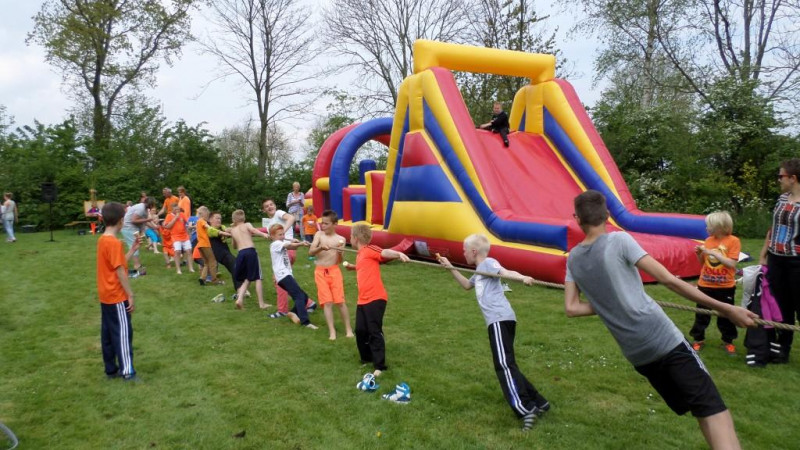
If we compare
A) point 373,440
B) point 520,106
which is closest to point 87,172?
point 520,106

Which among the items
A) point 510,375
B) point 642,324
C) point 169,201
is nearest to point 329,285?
point 510,375

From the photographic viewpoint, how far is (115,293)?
4.82 m

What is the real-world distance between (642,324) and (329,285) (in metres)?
4.00

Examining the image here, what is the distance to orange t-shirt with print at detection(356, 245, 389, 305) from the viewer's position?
5.20 m

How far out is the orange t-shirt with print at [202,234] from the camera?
9.37 meters

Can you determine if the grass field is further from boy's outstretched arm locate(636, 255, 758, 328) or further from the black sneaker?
boy's outstretched arm locate(636, 255, 758, 328)

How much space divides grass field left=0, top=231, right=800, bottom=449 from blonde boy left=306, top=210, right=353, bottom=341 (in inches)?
12.9

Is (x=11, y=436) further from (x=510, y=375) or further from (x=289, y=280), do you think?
(x=289, y=280)

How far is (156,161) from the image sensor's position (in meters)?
24.1

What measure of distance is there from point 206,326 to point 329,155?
9.11m

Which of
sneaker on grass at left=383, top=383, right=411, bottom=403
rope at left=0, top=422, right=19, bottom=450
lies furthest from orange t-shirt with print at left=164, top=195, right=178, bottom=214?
sneaker on grass at left=383, top=383, right=411, bottom=403

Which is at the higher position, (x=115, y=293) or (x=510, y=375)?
(x=115, y=293)

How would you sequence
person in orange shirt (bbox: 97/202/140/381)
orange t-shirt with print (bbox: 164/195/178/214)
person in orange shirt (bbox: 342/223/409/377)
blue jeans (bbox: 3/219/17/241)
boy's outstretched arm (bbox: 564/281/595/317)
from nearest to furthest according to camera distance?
boy's outstretched arm (bbox: 564/281/595/317) < person in orange shirt (bbox: 97/202/140/381) < person in orange shirt (bbox: 342/223/409/377) < orange t-shirt with print (bbox: 164/195/178/214) < blue jeans (bbox: 3/219/17/241)

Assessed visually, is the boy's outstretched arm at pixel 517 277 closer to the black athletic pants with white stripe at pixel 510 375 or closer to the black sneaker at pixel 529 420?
the black athletic pants with white stripe at pixel 510 375
